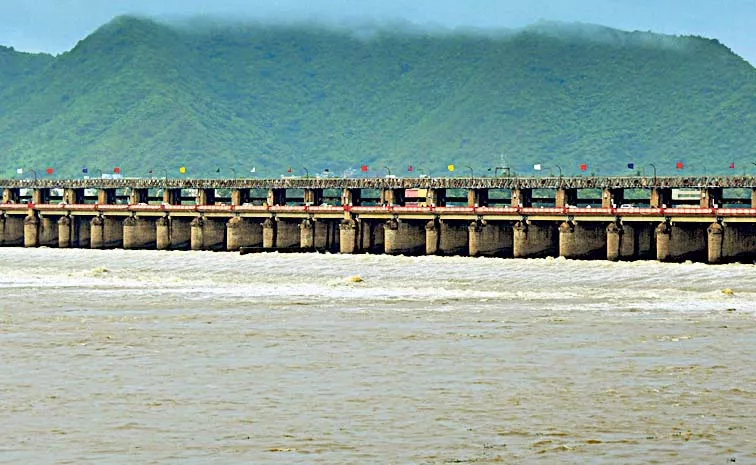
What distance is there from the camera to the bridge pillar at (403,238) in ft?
468

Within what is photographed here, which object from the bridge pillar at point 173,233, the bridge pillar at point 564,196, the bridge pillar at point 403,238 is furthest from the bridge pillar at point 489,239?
the bridge pillar at point 173,233

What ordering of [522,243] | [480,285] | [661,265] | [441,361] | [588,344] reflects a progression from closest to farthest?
Answer: [441,361], [588,344], [480,285], [661,265], [522,243]

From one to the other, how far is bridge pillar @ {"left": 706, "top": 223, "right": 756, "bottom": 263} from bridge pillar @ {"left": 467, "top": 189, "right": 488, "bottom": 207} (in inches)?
1294

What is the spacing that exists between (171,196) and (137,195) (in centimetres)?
421

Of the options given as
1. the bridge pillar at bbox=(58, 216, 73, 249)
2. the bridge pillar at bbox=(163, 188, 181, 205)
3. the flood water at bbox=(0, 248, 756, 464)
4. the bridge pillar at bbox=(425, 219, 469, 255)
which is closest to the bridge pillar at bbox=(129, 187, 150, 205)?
the bridge pillar at bbox=(163, 188, 181, 205)

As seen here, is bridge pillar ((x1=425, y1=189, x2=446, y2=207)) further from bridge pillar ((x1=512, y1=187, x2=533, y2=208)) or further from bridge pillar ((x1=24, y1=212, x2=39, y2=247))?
bridge pillar ((x1=24, y1=212, x2=39, y2=247))

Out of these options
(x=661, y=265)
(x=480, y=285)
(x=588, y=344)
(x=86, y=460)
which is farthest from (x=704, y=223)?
(x=86, y=460)

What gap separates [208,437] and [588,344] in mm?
23997

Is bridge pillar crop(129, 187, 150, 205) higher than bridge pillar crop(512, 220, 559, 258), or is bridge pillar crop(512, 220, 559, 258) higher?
bridge pillar crop(129, 187, 150, 205)

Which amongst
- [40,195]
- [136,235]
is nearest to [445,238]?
[136,235]

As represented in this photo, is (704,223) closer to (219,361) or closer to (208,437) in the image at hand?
(219,361)

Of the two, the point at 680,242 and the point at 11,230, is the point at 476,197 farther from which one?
the point at 11,230

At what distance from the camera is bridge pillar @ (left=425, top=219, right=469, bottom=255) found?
14075 centimetres

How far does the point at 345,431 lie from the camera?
1576 inches
